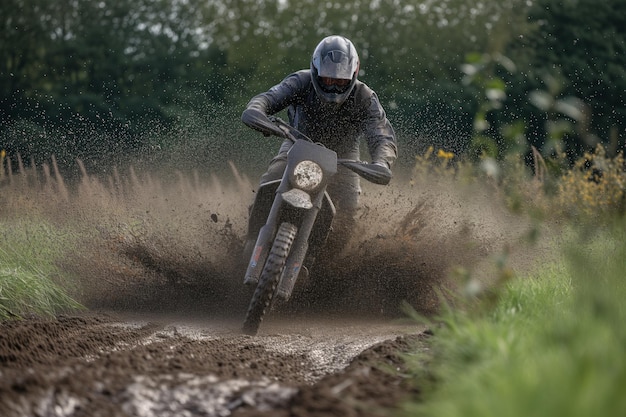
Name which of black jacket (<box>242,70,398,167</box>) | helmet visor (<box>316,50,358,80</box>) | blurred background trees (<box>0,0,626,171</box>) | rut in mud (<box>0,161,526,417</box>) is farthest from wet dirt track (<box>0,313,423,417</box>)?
blurred background trees (<box>0,0,626,171</box>)

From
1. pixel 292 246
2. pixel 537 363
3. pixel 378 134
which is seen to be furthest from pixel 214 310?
pixel 537 363

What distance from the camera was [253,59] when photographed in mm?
28703

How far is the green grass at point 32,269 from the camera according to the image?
8125mm

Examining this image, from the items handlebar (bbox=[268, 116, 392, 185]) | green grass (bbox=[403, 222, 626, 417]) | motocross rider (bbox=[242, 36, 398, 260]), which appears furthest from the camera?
motocross rider (bbox=[242, 36, 398, 260])

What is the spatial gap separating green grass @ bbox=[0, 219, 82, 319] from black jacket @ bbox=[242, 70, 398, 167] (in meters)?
2.24

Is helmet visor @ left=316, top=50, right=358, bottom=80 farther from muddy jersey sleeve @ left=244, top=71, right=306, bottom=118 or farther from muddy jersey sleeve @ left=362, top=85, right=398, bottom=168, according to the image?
muddy jersey sleeve @ left=362, top=85, right=398, bottom=168

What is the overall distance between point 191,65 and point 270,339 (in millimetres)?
21958

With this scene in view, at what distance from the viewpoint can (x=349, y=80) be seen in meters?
8.14

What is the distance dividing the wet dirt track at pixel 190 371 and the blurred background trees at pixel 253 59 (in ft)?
55.8

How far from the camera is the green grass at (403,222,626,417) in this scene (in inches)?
129

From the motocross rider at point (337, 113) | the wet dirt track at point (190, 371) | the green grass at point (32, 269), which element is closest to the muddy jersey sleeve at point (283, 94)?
the motocross rider at point (337, 113)

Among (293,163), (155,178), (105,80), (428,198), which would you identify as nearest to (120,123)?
(105,80)

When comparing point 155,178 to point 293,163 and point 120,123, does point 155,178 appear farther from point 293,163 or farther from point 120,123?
point 120,123

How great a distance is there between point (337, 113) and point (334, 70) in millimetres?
806
